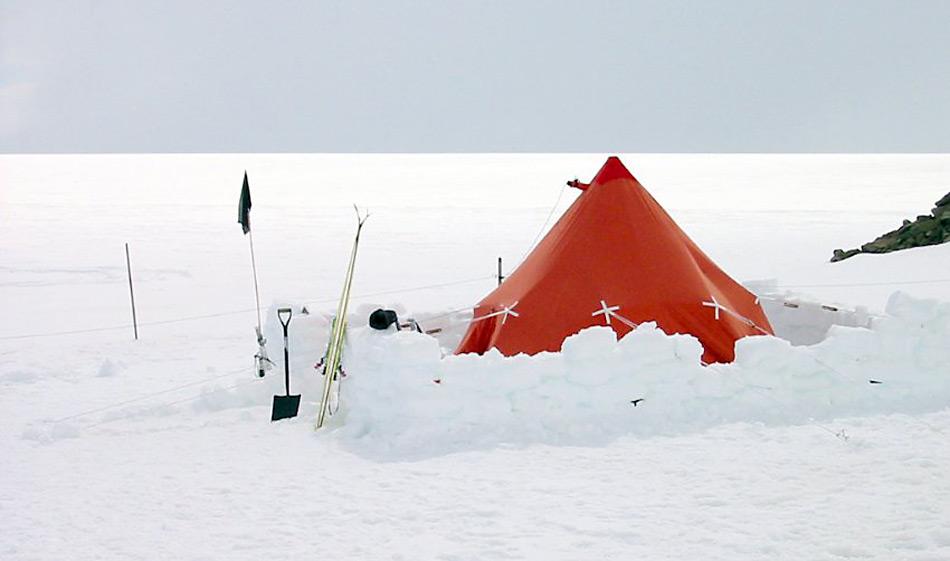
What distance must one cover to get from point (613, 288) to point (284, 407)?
337 cm

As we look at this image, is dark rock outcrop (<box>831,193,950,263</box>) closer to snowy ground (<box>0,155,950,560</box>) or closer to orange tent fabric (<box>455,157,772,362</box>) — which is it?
orange tent fabric (<box>455,157,772,362</box>)

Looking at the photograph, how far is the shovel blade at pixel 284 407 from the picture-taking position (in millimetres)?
7820

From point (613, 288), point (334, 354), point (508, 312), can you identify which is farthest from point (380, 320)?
point (613, 288)

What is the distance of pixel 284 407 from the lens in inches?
309

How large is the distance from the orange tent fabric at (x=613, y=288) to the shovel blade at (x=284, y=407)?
1918mm

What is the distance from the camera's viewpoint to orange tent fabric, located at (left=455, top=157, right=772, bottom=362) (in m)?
8.27

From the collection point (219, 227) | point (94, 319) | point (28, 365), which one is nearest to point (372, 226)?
point (219, 227)

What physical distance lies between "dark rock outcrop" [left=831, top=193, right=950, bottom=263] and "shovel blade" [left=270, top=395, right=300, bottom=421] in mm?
18119

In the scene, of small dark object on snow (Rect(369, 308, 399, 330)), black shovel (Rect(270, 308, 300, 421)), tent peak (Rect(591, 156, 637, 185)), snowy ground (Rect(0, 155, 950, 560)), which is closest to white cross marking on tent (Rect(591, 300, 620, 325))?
snowy ground (Rect(0, 155, 950, 560))

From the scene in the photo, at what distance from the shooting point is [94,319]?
624 inches

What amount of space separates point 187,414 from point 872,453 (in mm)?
6040

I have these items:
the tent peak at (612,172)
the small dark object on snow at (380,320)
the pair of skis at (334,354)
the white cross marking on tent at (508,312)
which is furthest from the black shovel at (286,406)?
the tent peak at (612,172)

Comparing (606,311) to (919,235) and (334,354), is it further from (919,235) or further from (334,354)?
(919,235)

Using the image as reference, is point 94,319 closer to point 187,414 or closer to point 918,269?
point 187,414
